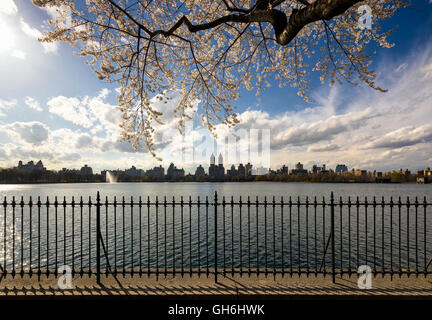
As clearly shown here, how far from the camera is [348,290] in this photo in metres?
5.24

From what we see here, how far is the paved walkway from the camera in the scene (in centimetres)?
514

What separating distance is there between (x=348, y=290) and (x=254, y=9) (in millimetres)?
7527

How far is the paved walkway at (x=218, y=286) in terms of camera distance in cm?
514

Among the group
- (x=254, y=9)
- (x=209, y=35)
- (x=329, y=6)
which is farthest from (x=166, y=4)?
(x=329, y=6)

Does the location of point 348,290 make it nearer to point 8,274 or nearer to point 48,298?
point 48,298

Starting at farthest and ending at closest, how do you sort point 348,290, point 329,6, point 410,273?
1. point 410,273
2. point 348,290
3. point 329,6

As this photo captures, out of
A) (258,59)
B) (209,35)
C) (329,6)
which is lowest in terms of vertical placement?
(329,6)

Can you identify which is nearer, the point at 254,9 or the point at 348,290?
the point at 348,290

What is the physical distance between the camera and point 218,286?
5406 mm

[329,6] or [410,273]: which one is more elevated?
[329,6]
